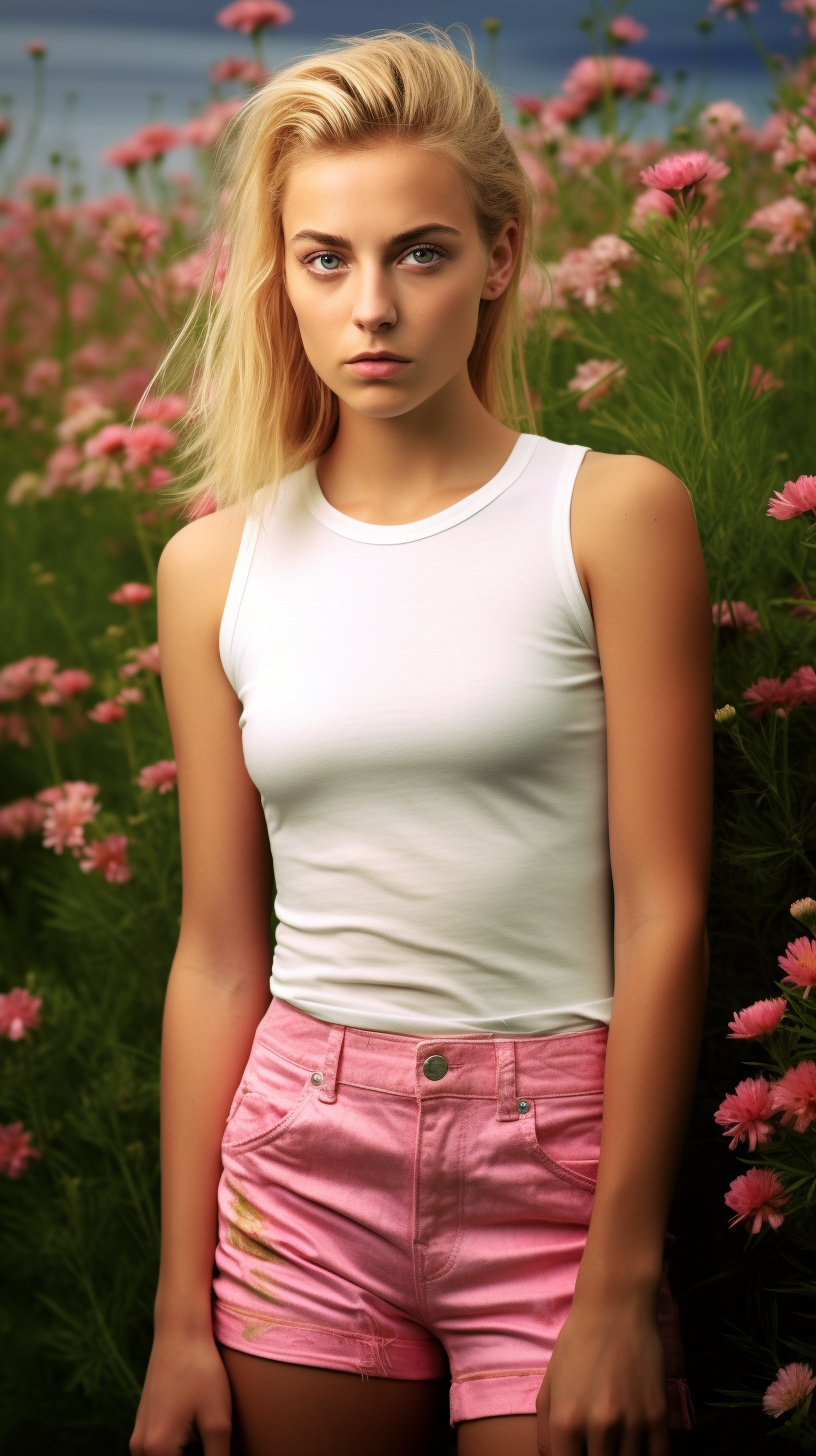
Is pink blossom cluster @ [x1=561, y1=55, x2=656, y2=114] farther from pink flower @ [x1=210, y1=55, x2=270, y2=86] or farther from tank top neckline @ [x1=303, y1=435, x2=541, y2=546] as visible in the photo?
tank top neckline @ [x1=303, y1=435, x2=541, y2=546]

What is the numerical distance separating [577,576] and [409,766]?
13 cm

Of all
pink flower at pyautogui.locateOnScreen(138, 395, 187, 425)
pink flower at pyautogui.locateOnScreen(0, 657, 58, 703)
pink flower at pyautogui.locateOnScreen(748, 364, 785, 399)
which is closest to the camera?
pink flower at pyautogui.locateOnScreen(748, 364, 785, 399)

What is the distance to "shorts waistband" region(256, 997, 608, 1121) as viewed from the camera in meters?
0.66

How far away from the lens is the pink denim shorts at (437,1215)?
653 millimetres

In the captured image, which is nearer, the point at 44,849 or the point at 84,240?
the point at 44,849

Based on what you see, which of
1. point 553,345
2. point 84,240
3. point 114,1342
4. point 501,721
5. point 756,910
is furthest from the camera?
point 84,240

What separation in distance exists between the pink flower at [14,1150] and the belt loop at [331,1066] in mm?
469

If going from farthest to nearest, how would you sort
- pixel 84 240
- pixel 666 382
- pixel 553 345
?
pixel 84 240 < pixel 553 345 < pixel 666 382

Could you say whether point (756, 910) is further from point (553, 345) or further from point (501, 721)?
point (553, 345)

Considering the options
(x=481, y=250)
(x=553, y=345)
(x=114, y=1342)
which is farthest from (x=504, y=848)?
(x=553, y=345)

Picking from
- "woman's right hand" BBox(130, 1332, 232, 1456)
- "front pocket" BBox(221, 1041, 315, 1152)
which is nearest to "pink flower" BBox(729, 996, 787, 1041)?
"front pocket" BBox(221, 1041, 315, 1152)

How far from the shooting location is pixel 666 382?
112 centimetres

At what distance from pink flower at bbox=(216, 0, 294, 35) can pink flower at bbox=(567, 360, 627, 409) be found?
0.65m

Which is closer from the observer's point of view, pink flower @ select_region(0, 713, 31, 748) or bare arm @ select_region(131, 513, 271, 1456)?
bare arm @ select_region(131, 513, 271, 1456)
